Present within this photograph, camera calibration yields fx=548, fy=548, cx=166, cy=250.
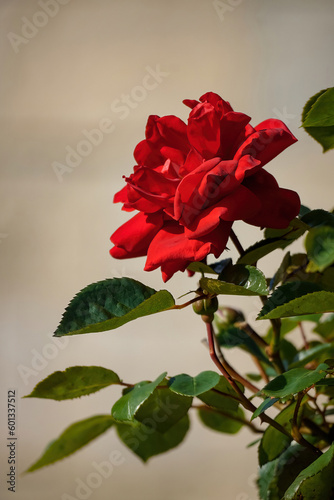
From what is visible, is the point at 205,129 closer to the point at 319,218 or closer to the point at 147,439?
the point at 319,218

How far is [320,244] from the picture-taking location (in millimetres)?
334

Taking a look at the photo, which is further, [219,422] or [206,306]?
[219,422]

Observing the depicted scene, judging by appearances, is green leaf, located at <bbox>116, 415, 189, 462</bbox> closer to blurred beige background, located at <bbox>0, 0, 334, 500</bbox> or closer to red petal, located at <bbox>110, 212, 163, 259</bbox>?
red petal, located at <bbox>110, 212, 163, 259</bbox>

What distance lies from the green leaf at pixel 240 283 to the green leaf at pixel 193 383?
53mm

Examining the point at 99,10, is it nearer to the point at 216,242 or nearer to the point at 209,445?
the point at 209,445

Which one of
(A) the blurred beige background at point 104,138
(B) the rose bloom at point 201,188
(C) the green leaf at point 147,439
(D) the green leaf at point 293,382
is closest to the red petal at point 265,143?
(B) the rose bloom at point 201,188

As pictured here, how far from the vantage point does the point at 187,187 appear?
29 cm

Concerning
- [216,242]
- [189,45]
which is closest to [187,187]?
[216,242]

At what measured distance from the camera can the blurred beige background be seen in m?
1.05

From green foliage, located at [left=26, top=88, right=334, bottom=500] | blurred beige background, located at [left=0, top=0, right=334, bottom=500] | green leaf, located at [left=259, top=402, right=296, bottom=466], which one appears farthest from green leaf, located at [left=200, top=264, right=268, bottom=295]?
blurred beige background, located at [left=0, top=0, right=334, bottom=500]

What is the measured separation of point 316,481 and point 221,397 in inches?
3.3

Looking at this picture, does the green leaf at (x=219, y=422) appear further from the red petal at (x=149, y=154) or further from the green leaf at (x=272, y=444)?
the red petal at (x=149, y=154)

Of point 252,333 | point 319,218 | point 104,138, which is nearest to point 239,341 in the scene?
point 252,333

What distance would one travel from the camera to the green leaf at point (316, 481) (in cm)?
27
